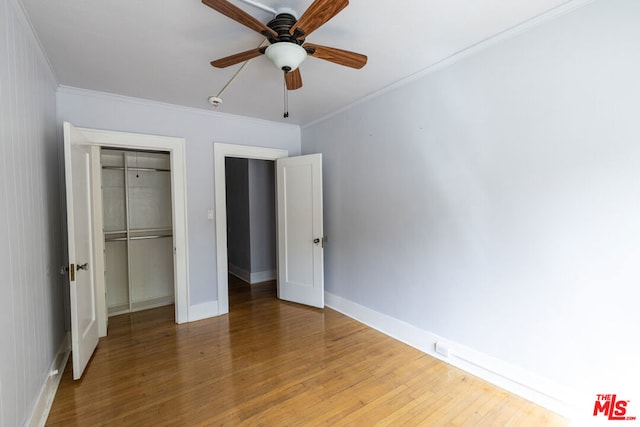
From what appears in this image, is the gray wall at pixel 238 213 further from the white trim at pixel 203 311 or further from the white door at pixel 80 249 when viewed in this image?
the white door at pixel 80 249

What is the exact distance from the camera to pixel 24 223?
1.64 m

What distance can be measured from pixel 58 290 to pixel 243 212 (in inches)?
110

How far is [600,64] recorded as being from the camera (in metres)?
1.61

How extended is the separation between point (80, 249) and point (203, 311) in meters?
1.51

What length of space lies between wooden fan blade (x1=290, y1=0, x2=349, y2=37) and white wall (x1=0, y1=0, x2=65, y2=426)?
1458 mm

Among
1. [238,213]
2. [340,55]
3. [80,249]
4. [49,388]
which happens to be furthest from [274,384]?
[238,213]

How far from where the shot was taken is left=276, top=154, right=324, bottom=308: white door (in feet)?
11.7

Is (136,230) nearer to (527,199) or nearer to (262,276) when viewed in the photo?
(262,276)

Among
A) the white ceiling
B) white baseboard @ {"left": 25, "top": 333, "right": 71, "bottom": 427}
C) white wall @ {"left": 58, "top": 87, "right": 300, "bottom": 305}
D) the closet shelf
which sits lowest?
white baseboard @ {"left": 25, "top": 333, "right": 71, "bottom": 427}

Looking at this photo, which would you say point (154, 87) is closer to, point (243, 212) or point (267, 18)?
point (267, 18)

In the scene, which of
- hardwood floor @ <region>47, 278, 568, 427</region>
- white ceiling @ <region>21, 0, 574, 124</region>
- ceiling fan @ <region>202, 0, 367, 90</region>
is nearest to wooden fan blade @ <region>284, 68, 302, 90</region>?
ceiling fan @ <region>202, 0, 367, 90</region>

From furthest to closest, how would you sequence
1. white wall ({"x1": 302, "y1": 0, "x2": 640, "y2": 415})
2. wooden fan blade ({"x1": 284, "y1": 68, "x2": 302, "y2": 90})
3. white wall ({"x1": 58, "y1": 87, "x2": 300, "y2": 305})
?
white wall ({"x1": 58, "y1": 87, "x2": 300, "y2": 305}) → wooden fan blade ({"x1": 284, "y1": 68, "x2": 302, "y2": 90}) → white wall ({"x1": 302, "y1": 0, "x2": 640, "y2": 415})

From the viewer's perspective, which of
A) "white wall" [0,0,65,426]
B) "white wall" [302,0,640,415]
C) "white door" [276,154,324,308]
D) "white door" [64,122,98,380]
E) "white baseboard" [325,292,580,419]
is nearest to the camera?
"white wall" [0,0,65,426]

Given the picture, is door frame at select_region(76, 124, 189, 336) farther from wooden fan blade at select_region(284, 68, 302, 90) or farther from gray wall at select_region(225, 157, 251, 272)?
wooden fan blade at select_region(284, 68, 302, 90)
